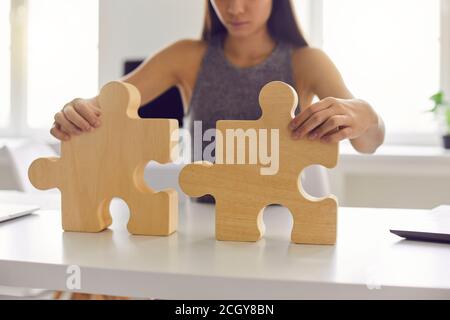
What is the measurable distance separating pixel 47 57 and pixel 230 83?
8.04 feet

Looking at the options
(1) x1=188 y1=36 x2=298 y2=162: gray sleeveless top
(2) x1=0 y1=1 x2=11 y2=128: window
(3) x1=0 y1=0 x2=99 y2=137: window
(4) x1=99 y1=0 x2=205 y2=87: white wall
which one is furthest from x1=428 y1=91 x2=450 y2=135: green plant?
(2) x1=0 y1=1 x2=11 y2=128: window

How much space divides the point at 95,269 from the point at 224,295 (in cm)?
15

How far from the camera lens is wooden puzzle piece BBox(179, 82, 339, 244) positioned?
74cm

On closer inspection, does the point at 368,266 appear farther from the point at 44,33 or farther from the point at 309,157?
the point at 44,33

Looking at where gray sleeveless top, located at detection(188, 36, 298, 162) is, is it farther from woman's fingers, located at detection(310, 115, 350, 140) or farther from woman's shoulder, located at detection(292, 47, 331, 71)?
woman's fingers, located at detection(310, 115, 350, 140)

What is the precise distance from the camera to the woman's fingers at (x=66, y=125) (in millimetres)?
819

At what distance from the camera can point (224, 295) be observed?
1.88 feet

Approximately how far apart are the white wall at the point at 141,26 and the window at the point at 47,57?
1.03 ft

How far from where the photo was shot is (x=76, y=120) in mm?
811

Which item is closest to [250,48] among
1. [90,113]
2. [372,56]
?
[90,113]

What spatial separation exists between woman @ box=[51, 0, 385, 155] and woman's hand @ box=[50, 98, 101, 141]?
0.45 m

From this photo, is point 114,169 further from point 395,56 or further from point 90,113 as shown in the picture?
point 395,56

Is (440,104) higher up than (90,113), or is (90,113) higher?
(440,104)

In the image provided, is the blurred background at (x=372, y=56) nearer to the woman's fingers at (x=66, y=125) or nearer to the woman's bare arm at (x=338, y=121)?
the woman's bare arm at (x=338, y=121)
